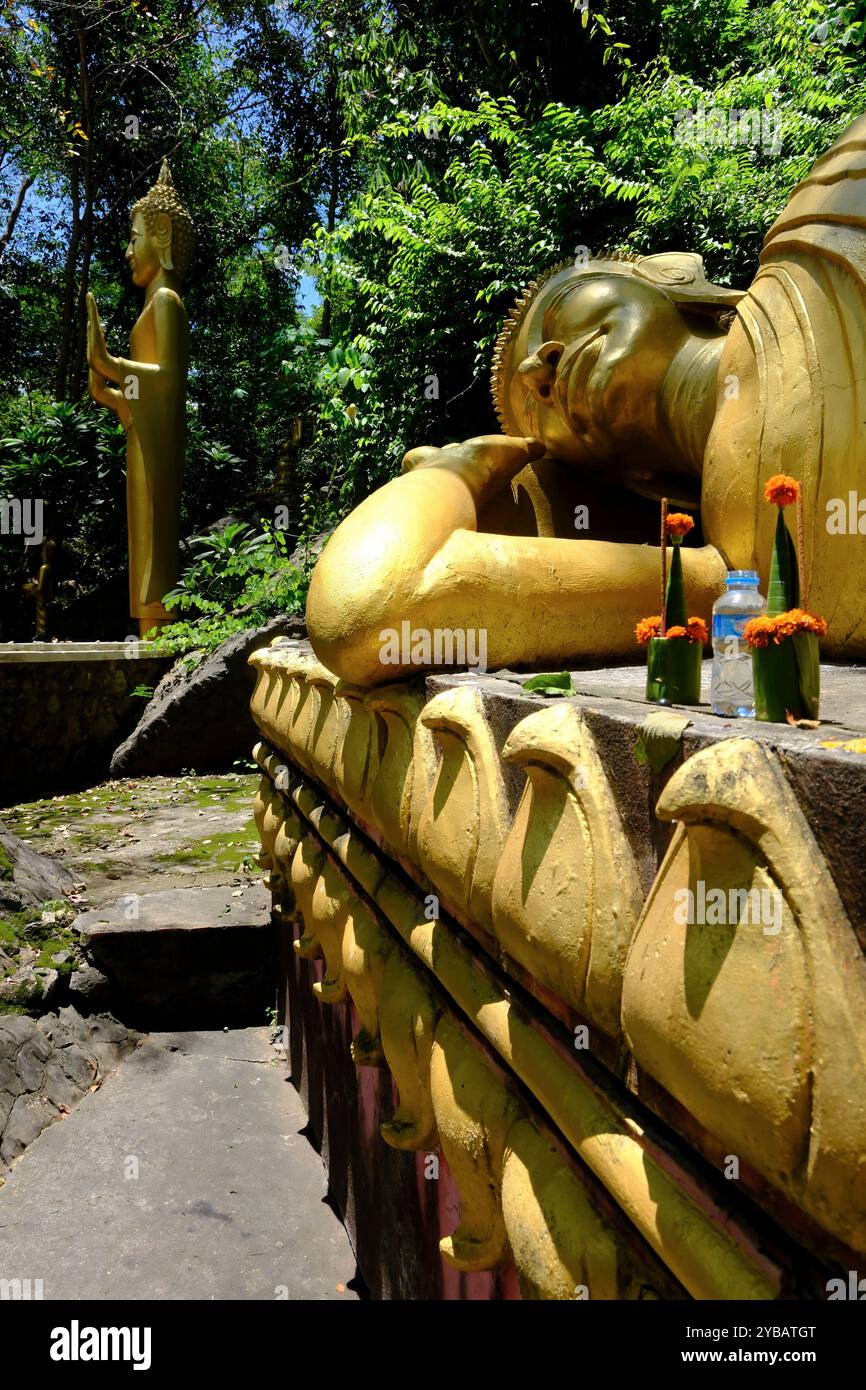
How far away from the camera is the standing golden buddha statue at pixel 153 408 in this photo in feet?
31.6

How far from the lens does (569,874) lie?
104cm

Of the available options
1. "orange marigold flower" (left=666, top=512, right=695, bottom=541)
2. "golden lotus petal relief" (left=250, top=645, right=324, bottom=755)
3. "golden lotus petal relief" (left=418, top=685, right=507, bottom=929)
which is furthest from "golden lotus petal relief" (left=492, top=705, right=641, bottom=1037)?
"golden lotus petal relief" (left=250, top=645, right=324, bottom=755)

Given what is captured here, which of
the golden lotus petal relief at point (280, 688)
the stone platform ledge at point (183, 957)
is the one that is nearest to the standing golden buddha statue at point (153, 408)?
the stone platform ledge at point (183, 957)

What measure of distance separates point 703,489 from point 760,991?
1.53 metres

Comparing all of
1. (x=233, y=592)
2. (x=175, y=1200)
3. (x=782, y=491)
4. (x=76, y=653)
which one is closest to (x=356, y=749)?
(x=782, y=491)

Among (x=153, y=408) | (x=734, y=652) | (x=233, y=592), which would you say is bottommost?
(x=734, y=652)

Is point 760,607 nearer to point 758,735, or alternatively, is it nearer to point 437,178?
point 758,735

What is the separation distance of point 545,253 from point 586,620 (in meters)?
4.19

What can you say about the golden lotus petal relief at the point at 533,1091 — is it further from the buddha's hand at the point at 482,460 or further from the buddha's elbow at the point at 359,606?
the buddha's hand at the point at 482,460

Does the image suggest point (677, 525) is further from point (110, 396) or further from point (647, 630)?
point (110, 396)

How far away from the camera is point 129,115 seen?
14.6 m

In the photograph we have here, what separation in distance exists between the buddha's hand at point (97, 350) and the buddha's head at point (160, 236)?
93cm

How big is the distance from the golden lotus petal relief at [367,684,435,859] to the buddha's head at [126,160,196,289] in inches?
385
